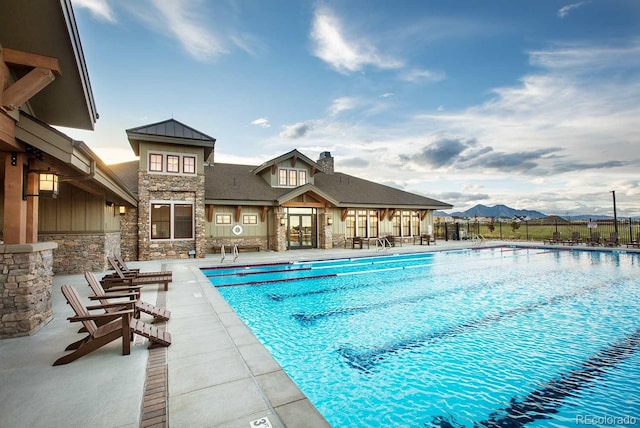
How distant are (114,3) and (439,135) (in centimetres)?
2130

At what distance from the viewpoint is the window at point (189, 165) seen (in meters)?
15.3

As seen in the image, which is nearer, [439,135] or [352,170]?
[439,135]

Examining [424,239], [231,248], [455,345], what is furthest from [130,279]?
[424,239]

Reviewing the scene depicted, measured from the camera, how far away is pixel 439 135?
23.2 metres

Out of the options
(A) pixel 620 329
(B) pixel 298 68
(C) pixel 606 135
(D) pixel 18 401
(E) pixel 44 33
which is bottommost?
(A) pixel 620 329

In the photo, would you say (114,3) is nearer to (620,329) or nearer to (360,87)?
(360,87)

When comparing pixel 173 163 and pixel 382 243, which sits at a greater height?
pixel 173 163

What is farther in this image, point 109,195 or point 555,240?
point 555,240

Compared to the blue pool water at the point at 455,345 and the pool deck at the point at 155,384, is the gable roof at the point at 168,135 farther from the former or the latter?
the pool deck at the point at 155,384

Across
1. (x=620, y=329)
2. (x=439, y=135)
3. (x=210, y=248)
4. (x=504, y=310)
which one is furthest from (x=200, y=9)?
(x=439, y=135)

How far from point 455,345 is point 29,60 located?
314 inches

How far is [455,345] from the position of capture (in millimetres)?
4973

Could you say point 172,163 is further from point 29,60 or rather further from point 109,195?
point 29,60

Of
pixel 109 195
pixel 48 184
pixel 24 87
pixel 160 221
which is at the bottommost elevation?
pixel 160 221
